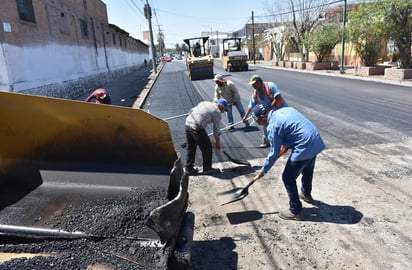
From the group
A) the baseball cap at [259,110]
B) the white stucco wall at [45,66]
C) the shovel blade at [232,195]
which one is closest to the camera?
the shovel blade at [232,195]

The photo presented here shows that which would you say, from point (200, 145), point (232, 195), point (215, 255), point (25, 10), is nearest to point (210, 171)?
point (200, 145)

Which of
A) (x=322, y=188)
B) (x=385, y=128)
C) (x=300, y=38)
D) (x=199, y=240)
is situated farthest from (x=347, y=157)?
(x=300, y=38)

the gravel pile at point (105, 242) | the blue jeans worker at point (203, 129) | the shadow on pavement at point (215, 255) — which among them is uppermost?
the blue jeans worker at point (203, 129)

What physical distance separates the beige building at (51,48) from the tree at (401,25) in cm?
1550

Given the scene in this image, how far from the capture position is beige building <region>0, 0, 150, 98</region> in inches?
388

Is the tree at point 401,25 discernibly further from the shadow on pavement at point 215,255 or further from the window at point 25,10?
the shadow on pavement at point 215,255

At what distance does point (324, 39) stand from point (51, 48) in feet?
61.6

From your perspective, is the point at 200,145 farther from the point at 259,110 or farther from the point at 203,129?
the point at 259,110

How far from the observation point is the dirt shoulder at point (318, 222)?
2850 millimetres

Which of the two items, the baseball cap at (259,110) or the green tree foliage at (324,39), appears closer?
the baseball cap at (259,110)

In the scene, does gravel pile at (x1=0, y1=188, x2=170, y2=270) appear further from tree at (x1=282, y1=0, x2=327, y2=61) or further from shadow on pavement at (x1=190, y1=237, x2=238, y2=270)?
tree at (x1=282, y1=0, x2=327, y2=61)

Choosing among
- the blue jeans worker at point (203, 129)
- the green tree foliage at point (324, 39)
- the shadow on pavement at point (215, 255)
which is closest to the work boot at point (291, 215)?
the shadow on pavement at point (215, 255)

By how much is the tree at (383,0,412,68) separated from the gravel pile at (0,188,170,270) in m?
16.4

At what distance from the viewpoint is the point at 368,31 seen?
17922 mm
